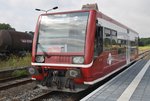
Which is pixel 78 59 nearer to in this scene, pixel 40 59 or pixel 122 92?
pixel 40 59

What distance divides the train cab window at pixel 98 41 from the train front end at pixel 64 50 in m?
0.44

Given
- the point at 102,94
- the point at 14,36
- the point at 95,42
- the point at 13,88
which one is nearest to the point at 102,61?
the point at 95,42

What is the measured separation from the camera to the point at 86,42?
930 centimetres

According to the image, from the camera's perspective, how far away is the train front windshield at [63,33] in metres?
9.54

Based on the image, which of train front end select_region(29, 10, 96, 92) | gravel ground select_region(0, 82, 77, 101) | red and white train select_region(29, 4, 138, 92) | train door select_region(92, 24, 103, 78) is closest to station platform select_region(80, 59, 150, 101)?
train door select_region(92, 24, 103, 78)

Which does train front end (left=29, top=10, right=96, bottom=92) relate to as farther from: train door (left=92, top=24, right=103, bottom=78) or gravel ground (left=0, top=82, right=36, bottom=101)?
gravel ground (left=0, top=82, right=36, bottom=101)

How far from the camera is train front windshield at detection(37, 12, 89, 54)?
9.54m

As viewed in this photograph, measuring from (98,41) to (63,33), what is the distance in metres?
1.30

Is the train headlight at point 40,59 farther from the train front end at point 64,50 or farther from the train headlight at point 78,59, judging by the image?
the train headlight at point 78,59

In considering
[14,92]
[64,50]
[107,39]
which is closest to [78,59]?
[64,50]

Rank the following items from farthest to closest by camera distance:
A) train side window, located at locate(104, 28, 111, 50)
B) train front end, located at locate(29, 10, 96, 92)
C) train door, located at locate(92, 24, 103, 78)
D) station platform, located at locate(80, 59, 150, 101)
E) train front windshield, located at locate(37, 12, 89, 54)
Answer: train side window, located at locate(104, 28, 111, 50) → train door, located at locate(92, 24, 103, 78) → train front windshield, located at locate(37, 12, 89, 54) → train front end, located at locate(29, 10, 96, 92) → station platform, located at locate(80, 59, 150, 101)

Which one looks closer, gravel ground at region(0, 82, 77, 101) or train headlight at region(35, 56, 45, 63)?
gravel ground at region(0, 82, 77, 101)

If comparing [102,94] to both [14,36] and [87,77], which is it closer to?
[87,77]

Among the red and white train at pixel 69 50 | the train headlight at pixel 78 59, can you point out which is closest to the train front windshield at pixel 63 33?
the red and white train at pixel 69 50
